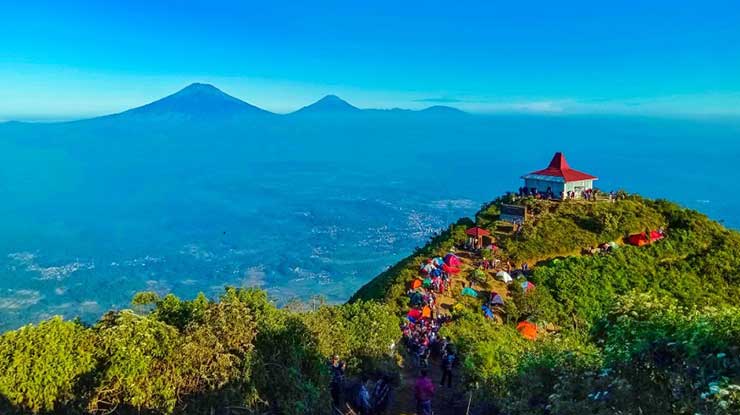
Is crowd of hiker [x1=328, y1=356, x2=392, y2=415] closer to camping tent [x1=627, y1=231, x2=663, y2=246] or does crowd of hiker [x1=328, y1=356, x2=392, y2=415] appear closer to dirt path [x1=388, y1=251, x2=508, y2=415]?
dirt path [x1=388, y1=251, x2=508, y2=415]

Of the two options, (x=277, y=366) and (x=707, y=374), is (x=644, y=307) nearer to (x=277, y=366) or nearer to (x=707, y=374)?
(x=707, y=374)

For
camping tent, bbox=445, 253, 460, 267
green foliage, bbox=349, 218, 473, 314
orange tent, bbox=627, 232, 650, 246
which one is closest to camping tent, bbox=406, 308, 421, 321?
green foliage, bbox=349, 218, 473, 314

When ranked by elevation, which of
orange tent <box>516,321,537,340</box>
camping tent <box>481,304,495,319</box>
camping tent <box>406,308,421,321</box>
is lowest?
orange tent <box>516,321,537,340</box>

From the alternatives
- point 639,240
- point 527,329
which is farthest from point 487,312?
point 639,240

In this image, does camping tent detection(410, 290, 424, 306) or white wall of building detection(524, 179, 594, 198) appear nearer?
camping tent detection(410, 290, 424, 306)

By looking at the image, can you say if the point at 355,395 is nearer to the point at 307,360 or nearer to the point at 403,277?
the point at 307,360

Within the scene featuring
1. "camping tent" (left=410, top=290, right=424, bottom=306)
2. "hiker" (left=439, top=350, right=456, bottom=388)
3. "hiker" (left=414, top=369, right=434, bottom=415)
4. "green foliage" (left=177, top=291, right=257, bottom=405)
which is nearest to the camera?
"green foliage" (left=177, top=291, right=257, bottom=405)

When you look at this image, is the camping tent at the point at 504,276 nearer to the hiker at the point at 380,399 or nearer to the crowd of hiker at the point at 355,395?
the crowd of hiker at the point at 355,395
